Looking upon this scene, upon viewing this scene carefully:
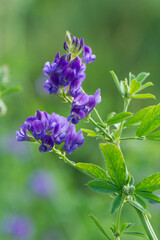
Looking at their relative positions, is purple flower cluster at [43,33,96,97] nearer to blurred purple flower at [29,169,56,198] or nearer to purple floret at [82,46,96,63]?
purple floret at [82,46,96,63]

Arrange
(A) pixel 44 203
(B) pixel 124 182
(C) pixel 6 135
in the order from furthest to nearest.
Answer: (C) pixel 6 135, (A) pixel 44 203, (B) pixel 124 182

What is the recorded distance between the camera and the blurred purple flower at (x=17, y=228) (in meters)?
3.19

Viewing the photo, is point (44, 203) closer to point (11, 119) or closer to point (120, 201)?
point (11, 119)

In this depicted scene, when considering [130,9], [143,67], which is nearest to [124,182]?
[143,67]

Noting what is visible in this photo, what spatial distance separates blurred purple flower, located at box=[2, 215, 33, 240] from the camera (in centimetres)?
319

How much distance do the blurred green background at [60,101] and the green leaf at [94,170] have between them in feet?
6.19

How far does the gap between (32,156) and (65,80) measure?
2.67m

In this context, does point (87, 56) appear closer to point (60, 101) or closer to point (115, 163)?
point (60, 101)

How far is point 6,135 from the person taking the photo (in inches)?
152

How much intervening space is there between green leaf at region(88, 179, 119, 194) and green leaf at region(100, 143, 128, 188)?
1 cm

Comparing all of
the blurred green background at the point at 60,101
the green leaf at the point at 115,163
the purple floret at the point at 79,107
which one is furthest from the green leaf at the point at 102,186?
the blurred green background at the point at 60,101

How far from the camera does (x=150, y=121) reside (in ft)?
2.83

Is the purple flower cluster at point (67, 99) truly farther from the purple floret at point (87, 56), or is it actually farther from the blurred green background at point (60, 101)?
the blurred green background at point (60, 101)

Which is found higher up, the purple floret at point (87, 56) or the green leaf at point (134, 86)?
the purple floret at point (87, 56)
